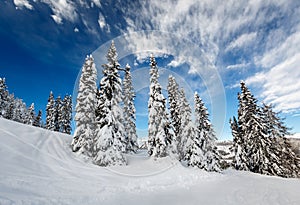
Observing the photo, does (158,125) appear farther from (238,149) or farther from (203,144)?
(238,149)

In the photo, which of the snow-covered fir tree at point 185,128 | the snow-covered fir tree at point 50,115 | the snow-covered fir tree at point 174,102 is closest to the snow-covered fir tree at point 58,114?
the snow-covered fir tree at point 50,115

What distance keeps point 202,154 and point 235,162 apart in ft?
41.6

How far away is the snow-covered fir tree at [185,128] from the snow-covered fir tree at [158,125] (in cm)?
413

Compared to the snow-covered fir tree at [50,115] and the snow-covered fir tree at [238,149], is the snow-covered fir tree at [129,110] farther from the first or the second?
the snow-covered fir tree at [50,115]

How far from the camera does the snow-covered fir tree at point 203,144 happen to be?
2441cm

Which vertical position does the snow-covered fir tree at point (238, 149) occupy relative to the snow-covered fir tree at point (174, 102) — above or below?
below

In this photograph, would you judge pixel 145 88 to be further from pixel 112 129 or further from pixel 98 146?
pixel 98 146

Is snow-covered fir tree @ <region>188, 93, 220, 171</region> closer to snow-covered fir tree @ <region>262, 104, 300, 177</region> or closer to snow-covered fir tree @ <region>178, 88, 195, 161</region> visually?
snow-covered fir tree @ <region>178, 88, 195, 161</region>

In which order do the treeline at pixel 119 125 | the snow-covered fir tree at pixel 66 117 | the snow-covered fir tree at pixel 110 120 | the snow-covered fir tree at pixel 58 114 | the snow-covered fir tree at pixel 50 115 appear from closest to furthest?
the snow-covered fir tree at pixel 110 120 < the treeline at pixel 119 125 < the snow-covered fir tree at pixel 50 115 < the snow-covered fir tree at pixel 66 117 < the snow-covered fir tree at pixel 58 114

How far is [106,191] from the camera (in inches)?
345

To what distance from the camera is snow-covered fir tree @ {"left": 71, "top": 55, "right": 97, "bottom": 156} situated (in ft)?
66.7

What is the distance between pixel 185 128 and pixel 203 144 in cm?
346

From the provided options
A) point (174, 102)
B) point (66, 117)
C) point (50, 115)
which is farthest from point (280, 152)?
Result: point (50, 115)

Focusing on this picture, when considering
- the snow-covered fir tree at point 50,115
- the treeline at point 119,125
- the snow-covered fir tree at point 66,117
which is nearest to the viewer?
the treeline at point 119,125
